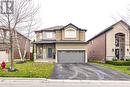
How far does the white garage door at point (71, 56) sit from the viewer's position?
151ft

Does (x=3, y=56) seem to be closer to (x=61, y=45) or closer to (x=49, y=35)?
(x=49, y=35)

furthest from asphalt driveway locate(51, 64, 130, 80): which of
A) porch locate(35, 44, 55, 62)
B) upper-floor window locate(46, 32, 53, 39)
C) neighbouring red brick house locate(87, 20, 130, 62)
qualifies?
upper-floor window locate(46, 32, 53, 39)

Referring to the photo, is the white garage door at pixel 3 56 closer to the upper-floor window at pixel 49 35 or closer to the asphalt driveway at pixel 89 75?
the upper-floor window at pixel 49 35

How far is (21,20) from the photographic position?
25.8 m

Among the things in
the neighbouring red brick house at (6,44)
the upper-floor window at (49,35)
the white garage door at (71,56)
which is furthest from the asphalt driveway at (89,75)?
the upper-floor window at (49,35)

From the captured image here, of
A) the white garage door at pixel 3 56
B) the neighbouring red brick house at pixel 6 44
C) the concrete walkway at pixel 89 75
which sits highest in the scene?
the neighbouring red brick house at pixel 6 44

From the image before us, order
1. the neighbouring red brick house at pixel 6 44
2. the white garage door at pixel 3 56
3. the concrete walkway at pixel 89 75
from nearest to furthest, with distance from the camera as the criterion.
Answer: the concrete walkway at pixel 89 75 → the neighbouring red brick house at pixel 6 44 → the white garage door at pixel 3 56

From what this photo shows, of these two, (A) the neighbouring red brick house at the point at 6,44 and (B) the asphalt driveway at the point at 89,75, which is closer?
(B) the asphalt driveway at the point at 89,75

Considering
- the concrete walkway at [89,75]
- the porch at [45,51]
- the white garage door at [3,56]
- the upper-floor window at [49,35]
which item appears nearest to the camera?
the concrete walkway at [89,75]

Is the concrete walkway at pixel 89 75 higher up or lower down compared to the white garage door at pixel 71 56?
lower down

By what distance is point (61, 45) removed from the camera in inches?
1831

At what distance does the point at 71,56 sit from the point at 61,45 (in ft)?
8.91

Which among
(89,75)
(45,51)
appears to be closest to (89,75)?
(89,75)

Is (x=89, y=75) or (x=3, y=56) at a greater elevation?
(x=3, y=56)
